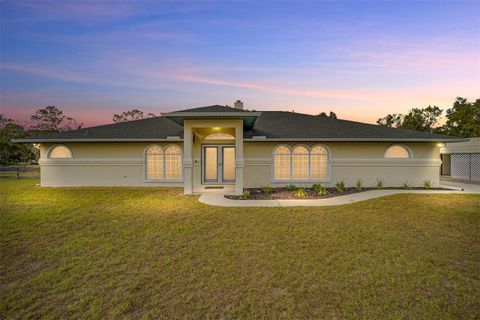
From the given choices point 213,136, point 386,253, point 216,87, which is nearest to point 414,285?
point 386,253

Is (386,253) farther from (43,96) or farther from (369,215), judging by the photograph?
(43,96)

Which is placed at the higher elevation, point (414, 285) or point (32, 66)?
point (32, 66)

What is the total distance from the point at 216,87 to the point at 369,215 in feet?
57.8

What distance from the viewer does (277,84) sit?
65.5 feet

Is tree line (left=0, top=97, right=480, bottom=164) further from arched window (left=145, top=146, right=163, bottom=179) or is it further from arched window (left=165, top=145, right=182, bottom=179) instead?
arched window (left=145, top=146, right=163, bottom=179)

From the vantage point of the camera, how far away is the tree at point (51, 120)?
53306 millimetres

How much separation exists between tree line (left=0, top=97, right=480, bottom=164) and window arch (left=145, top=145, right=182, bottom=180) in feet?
86.9

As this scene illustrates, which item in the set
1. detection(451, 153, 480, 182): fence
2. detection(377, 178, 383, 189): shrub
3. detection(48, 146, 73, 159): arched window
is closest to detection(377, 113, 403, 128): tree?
detection(451, 153, 480, 182): fence

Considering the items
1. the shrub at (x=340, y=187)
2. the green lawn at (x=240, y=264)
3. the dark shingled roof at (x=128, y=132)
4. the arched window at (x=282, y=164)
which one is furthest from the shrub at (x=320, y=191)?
the dark shingled roof at (x=128, y=132)

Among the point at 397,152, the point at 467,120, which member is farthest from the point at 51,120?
the point at 467,120

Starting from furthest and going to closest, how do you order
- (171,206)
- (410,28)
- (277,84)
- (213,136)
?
(277,84) → (213,136) → (410,28) → (171,206)

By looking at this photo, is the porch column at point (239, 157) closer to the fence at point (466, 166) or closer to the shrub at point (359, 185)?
the shrub at point (359, 185)

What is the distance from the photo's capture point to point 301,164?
45.8 ft

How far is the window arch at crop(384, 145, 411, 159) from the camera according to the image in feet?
45.2
